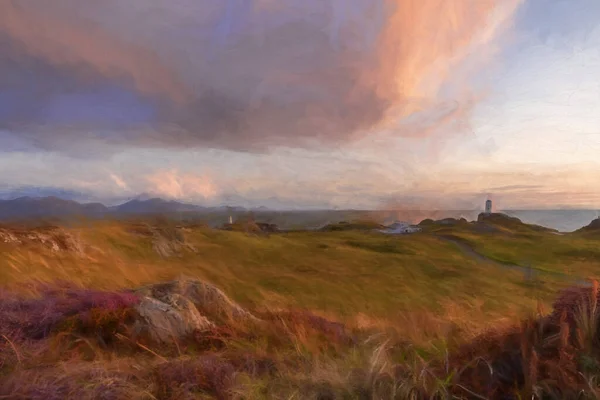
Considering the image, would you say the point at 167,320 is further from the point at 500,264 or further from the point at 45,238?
the point at 500,264

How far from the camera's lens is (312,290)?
22922 mm

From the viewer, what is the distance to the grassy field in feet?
15.3

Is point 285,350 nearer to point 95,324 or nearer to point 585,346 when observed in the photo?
point 95,324

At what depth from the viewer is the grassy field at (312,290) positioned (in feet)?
15.3

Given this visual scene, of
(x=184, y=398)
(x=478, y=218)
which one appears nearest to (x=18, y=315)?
(x=184, y=398)

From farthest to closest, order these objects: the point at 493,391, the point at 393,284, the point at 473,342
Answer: the point at 393,284 → the point at 473,342 → the point at 493,391

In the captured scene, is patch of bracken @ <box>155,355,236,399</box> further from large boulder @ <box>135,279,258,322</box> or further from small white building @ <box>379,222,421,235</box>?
small white building @ <box>379,222,421,235</box>

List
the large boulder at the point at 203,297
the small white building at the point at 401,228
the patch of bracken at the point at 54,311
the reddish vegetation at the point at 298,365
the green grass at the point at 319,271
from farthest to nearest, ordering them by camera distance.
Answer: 1. the small white building at the point at 401,228
2. the green grass at the point at 319,271
3. the large boulder at the point at 203,297
4. the patch of bracken at the point at 54,311
5. the reddish vegetation at the point at 298,365

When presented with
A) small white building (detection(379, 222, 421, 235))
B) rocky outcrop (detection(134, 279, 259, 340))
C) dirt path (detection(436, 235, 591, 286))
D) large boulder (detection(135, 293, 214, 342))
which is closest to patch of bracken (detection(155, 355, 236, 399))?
large boulder (detection(135, 293, 214, 342))

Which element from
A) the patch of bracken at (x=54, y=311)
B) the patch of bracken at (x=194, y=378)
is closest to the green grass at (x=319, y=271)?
the patch of bracken at (x=54, y=311)

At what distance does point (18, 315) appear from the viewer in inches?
289

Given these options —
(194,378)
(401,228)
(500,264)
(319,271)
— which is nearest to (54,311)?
(194,378)

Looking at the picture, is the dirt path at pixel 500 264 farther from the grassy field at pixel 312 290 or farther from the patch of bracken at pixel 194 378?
the patch of bracken at pixel 194 378

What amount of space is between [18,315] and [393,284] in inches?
944
